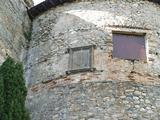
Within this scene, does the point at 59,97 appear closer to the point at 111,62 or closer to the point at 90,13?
the point at 111,62

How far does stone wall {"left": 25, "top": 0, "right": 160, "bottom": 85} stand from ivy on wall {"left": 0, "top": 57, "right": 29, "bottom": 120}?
1.52 m

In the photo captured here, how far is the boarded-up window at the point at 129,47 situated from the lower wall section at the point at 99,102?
0.87 metres

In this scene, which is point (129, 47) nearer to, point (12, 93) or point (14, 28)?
point (14, 28)

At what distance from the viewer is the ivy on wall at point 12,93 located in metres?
8.55

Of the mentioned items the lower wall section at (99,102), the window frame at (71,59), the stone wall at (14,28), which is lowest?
the lower wall section at (99,102)

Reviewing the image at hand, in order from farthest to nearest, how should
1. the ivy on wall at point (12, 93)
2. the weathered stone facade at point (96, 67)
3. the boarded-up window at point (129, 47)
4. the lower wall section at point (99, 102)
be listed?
the boarded-up window at point (129, 47), the weathered stone facade at point (96, 67), the lower wall section at point (99, 102), the ivy on wall at point (12, 93)

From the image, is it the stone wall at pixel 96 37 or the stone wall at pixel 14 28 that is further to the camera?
the stone wall at pixel 14 28

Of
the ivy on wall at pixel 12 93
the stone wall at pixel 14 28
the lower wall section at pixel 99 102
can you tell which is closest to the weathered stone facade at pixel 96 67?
the lower wall section at pixel 99 102

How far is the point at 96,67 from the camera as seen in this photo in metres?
10.4

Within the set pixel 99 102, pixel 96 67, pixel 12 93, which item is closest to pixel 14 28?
pixel 96 67

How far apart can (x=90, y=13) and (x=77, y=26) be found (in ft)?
1.67

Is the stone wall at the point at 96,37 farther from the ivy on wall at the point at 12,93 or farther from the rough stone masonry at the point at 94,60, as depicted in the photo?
the ivy on wall at the point at 12,93

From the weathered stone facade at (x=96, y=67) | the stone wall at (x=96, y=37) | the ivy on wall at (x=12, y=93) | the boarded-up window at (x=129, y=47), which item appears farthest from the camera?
the boarded-up window at (x=129, y=47)

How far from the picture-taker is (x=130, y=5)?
11688mm
